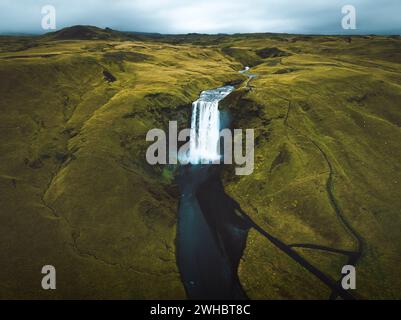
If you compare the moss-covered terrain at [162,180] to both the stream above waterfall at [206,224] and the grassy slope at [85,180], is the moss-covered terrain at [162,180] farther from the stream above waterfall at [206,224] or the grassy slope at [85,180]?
the stream above waterfall at [206,224]

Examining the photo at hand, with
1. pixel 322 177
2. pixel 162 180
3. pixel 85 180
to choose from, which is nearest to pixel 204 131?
pixel 162 180

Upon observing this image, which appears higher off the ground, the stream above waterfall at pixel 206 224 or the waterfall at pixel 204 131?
the waterfall at pixel 204 131

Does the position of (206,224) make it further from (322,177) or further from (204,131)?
(204,131)

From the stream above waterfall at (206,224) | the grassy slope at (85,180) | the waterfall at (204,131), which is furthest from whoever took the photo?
the waterfall at (204,131)

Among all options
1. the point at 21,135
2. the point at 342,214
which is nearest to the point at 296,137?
the point at 342,214

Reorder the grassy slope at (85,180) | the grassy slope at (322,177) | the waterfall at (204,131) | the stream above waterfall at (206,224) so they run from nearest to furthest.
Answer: the stream above waterfall at (206,224)
the grassy slope at (85,180)
the grassy slope at (322,177)
the waterfall at (204,131)

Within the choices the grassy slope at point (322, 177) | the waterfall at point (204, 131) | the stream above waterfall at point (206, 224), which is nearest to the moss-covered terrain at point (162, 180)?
the grassy slope at point (322, 177)
